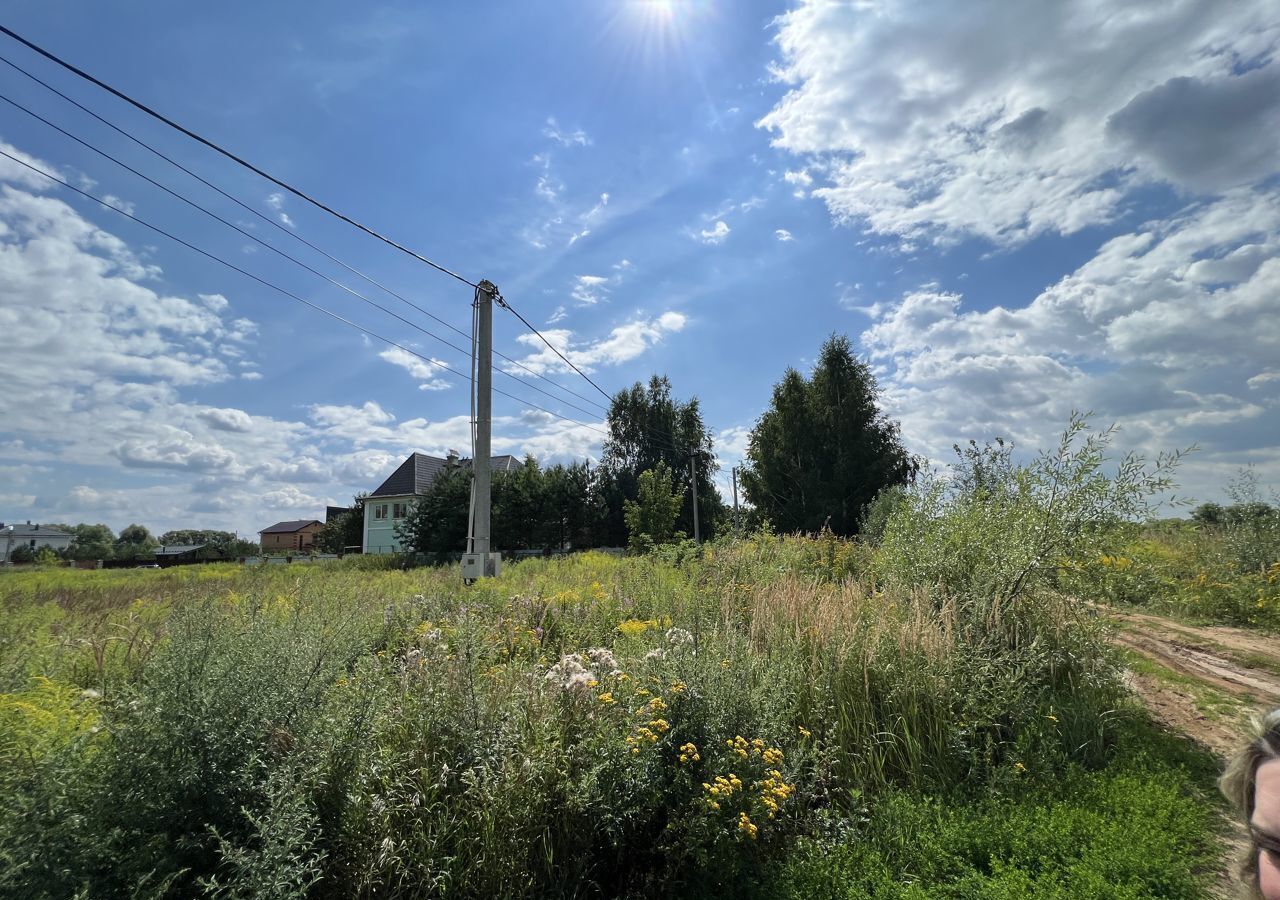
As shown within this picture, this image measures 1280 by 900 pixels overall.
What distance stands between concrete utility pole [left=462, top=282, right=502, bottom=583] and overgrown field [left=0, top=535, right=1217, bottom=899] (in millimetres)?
2943

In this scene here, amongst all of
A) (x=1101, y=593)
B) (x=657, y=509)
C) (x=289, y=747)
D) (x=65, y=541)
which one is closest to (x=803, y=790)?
(x=289, y=747)

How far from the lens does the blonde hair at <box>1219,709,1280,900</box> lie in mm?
1265

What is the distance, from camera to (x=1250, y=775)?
1.32 metres

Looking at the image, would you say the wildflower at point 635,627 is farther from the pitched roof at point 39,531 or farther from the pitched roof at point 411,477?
the pitched roof at point 39,531

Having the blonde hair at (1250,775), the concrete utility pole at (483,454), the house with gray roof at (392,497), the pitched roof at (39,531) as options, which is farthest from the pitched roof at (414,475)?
the pitched roof at (39,531)

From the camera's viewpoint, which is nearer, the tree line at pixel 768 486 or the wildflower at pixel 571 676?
the wildflower at pixel 571 676

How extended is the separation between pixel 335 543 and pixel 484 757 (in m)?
53.6

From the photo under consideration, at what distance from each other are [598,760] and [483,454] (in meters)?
6.27

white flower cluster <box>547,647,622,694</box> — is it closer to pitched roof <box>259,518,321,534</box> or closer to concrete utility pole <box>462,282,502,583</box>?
concrete utility pole <box>462,282,502,583</box>

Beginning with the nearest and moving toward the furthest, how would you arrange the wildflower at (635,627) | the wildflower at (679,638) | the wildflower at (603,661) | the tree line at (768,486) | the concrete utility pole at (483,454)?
the wildflower at (603,661)
the wildflower at (679,638)
the wildflower at (635,627)
the concrete utility pole at (483,454)
the tree line at (768,486)

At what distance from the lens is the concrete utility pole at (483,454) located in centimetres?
823

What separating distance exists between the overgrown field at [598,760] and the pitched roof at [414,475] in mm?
39403

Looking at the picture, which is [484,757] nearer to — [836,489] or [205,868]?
[205,868]

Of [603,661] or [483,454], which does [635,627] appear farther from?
[483,454]
